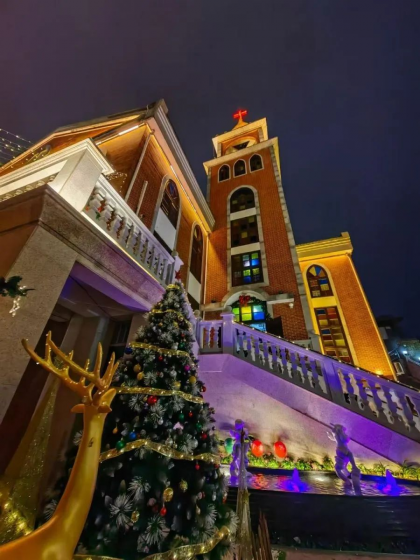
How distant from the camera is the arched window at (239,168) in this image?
1669cm

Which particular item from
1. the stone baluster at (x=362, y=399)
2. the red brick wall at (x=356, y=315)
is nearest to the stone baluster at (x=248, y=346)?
the stone baluster at (x=362, y=399)

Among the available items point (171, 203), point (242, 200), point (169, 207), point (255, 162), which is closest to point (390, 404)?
point (169, 207)

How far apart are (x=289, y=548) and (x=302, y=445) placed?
3.30 metres

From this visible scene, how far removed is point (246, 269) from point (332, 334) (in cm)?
599

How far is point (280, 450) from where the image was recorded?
548cm

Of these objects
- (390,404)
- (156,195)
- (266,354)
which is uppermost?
(156,195)

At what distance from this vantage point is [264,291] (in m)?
11.2

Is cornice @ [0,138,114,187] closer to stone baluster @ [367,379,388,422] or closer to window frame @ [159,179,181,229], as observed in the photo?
window frame @ [159,179,181,229]

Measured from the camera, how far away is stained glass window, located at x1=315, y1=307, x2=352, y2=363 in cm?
1176

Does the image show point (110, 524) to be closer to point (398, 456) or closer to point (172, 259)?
point (172, 259)

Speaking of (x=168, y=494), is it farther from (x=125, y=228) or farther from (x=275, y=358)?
(x=275, y=358)

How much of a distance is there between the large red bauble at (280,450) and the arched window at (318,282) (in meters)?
10.4

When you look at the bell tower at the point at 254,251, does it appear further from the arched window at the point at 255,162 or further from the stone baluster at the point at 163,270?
the stone baluster at the point at 163,270

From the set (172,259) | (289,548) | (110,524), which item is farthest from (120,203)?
(289,548)
